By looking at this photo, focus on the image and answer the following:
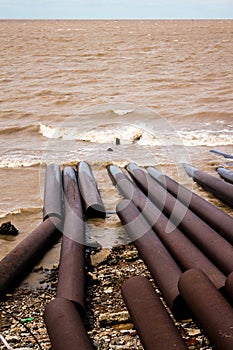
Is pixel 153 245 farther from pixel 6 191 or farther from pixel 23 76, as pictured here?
pixel 23 76

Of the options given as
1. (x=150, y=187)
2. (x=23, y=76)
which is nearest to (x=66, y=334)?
(x=150, y=187)

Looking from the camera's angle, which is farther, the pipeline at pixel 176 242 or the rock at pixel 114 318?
the pipeline at pixel 176 242

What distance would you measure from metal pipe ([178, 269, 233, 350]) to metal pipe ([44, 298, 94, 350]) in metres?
0.91

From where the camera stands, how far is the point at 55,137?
46.5ft

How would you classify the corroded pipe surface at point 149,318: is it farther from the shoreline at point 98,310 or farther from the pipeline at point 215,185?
the pipeline at point 215,185

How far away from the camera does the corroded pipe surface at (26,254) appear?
491 centimetres

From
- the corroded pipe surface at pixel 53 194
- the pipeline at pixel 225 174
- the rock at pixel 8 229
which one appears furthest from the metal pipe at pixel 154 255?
the pipeline at pixel 225 174

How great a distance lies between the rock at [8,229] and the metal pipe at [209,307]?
3.25m

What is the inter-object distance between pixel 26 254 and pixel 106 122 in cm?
1121

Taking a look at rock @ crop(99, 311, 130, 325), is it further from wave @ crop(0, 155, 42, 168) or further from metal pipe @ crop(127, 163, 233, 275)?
wave @ crop(0, 155, 42, 168)

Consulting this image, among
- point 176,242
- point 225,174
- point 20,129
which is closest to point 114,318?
point 176,242

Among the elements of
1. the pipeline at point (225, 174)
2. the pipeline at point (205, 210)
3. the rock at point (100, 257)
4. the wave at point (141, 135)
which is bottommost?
the rock at point (100, 257)

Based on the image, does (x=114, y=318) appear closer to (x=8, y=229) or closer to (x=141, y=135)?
(x=8, y=229)

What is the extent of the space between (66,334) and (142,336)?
1.92ft
